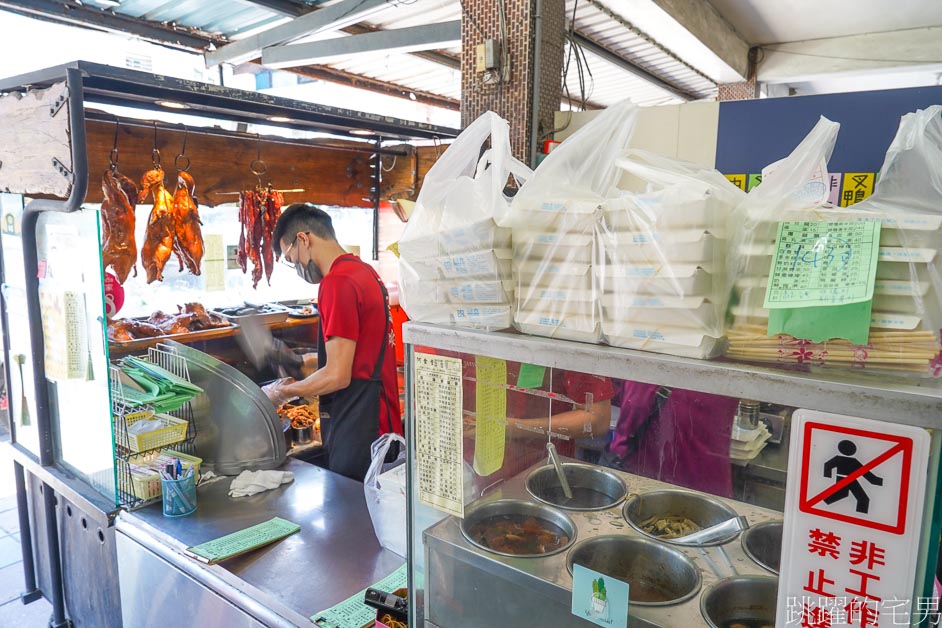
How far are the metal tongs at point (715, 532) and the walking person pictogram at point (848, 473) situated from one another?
471 mm

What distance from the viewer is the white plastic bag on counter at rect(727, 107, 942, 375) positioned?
32.3 inches

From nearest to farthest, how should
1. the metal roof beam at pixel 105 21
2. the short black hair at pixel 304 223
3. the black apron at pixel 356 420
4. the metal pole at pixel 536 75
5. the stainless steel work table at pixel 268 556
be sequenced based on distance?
the stainless steel work table at pixel 268 556 < the metal pole at pixel 536 75 < the black apron at pixel 356 420 < the short black hair at pixel 304 223 < the metal roof beam at pixel 105 21

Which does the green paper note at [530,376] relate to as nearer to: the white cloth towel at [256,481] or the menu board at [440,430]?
the menu board at [440,430]

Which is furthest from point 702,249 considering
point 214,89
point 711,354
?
point 214,89

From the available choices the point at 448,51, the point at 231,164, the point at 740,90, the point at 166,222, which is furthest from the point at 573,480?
the point at 740,90

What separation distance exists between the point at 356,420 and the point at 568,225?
221 cm

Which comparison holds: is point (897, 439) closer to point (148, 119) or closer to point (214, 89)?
point (214, 89)

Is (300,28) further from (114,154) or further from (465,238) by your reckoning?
(465,238)

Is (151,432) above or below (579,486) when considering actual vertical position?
below

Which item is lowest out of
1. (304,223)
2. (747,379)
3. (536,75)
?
(747,379)

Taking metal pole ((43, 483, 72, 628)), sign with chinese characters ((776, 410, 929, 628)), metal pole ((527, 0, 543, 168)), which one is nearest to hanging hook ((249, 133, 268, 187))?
metal pole ((527, 0, 543, 168))

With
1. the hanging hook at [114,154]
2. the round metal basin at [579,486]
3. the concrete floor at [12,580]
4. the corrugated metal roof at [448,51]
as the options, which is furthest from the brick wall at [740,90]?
the concrete floor at [12,580]

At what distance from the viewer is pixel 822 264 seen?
0.87 meters

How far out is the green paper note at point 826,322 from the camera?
842mm
